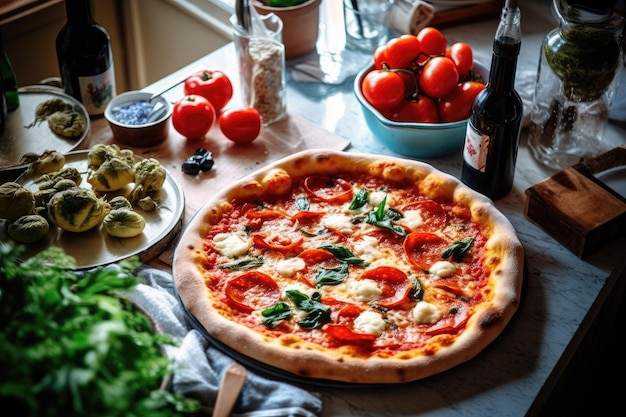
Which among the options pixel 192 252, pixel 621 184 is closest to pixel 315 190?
pixel 192 252

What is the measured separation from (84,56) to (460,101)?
3.54ft

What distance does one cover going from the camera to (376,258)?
5.97 feet

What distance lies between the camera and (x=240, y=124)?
2.20 meters

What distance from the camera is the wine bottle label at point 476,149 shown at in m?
1.89

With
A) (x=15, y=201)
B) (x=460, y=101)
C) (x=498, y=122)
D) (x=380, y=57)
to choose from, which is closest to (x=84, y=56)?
(x=15, y=201)

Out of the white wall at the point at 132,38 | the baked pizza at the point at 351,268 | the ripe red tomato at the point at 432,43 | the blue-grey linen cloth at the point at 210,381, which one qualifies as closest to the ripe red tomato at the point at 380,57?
the ripe red tomato at the point at 432,43

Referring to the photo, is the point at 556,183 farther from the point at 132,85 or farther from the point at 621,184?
the point at 132,85

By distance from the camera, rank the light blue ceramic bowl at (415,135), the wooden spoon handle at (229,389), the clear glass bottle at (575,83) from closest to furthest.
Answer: the wooden spoon handle at (229,389)
the clear glass bottle at (575,83)
the light blue ceramic bowl at (415,135)

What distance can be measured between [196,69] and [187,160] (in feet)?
1.57

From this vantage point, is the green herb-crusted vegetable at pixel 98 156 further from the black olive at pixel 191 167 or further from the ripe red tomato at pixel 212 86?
the ripe red tomato at pixel 212 86

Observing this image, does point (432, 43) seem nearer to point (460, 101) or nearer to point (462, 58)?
point (462, 58)

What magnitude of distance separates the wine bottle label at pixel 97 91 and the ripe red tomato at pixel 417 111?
848 millimetres

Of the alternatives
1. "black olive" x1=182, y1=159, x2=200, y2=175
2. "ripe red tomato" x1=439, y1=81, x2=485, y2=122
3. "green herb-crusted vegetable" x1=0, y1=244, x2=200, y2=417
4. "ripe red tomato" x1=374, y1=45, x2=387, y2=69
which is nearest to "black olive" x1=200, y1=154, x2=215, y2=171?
"black olive" x1=182, y1=159, x2=200, y2=175

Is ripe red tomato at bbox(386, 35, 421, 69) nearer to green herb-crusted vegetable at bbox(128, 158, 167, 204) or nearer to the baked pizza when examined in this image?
the baked pizza
